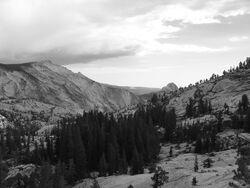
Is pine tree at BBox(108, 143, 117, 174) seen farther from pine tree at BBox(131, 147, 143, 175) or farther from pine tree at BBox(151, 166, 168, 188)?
pine tree at BBox(151, 166, 168, 188)

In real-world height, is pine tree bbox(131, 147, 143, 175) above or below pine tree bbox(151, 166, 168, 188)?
below

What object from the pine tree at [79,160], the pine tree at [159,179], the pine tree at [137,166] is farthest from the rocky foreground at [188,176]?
the pine tree at [79,160]

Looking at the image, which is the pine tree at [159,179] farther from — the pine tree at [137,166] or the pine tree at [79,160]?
the pine tree at [79,160]

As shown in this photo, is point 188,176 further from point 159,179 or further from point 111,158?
point 111,158

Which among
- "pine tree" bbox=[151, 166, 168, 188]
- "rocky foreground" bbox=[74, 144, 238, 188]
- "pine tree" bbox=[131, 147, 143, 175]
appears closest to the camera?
"rocky foreground" bbox=[74, 144, 238, 188]

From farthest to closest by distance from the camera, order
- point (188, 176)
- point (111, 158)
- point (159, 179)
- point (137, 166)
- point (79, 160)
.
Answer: point (79, 160) < point (111, 158) < point (137, 166) < point (188, 176) < point (159, 179)

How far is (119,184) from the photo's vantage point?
110 meters

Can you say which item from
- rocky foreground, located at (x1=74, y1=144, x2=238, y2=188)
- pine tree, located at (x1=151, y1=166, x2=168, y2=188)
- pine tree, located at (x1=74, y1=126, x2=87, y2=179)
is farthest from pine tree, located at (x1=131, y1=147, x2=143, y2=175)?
pine tree, located at (x1=151, y1=166, x2=168, y2=188)

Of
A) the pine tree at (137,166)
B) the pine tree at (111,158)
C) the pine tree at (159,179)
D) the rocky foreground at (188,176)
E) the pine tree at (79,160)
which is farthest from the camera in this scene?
the pine tree at (79,160)

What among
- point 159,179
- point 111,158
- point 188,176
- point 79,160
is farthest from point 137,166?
point 188,176

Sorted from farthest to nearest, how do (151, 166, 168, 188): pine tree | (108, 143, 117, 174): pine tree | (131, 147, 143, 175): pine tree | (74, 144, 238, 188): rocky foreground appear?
1. (108, 143, 117, 174): pine tree
2. (131, 147, 143, 175): pine tree
3. (151, 166, 168, 188): pine tree
4. (74, 144, 238, 188): rocky foreground

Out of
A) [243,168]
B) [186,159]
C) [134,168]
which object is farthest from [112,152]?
[243,168]

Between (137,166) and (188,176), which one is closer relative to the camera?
(188,176)

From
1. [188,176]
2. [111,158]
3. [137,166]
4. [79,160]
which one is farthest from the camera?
[79,160]
